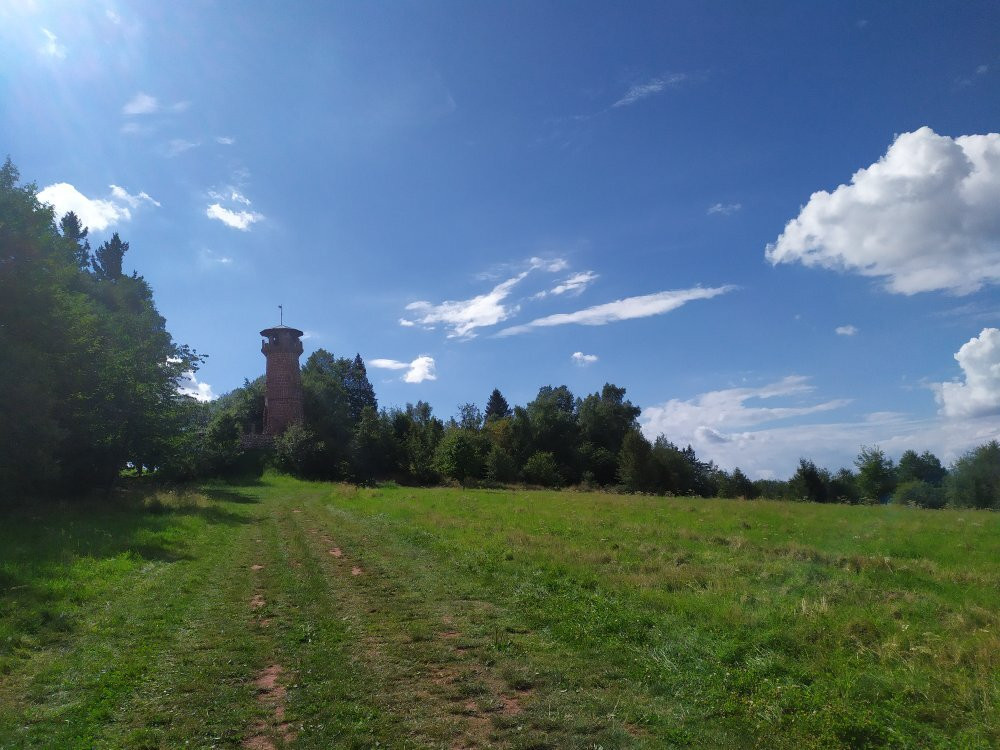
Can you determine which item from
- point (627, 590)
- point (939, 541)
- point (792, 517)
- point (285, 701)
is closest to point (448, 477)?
point (792, 517)

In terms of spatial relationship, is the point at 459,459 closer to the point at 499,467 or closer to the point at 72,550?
the point at 499,467

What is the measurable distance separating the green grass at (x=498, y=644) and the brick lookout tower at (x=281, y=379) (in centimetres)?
4948

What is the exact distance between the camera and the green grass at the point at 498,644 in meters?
5.16

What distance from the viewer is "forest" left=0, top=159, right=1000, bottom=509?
62.3 ft

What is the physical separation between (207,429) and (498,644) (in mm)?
53959

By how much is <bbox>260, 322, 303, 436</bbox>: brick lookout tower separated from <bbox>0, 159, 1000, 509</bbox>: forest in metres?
3.20

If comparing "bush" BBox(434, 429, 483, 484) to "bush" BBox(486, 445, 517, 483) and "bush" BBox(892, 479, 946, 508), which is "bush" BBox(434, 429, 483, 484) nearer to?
"bush" BBox(486, 445, 517, 483)

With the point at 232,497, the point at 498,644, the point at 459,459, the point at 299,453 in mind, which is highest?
the point at 459,459

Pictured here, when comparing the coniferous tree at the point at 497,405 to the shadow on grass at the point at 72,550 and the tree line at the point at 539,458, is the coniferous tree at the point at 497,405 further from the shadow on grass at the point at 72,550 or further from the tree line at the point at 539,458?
the shadow on grass at the point at 72,550

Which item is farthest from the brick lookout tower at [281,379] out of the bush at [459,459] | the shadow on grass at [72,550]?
the shadow on grass at [72,550]

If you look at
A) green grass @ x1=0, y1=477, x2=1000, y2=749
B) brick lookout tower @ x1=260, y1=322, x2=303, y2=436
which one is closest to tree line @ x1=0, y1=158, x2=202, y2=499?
green grass @ x1=0, y1=477, x2=1000, y2=749

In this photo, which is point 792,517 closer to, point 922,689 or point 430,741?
point 922,689

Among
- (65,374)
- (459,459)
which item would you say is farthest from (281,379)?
(65,374)

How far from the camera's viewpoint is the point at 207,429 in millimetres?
54062
